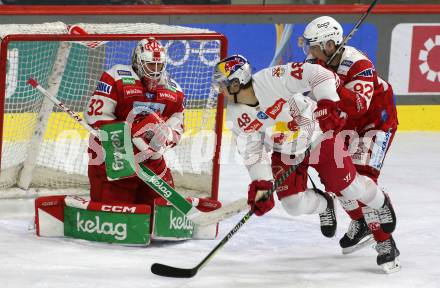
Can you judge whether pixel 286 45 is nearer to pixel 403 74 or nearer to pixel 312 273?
pixel 403 74

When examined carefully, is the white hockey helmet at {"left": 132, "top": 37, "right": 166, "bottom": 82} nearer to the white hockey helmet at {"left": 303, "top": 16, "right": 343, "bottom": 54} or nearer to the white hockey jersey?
the white hockey jersey

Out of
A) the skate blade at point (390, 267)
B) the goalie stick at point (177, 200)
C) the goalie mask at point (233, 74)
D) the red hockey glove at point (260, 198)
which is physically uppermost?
the goalie mask at point (233, 74)

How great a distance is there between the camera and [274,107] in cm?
480

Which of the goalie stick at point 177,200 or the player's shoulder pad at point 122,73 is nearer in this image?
the goalie stick at point 177,200

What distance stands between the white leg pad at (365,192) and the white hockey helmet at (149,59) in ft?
3.50

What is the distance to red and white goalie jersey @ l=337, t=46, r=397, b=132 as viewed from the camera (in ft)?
16.3

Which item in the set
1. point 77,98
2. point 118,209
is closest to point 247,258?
point 118,209

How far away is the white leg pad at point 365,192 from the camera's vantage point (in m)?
4.86

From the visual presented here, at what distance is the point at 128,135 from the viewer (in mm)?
5285

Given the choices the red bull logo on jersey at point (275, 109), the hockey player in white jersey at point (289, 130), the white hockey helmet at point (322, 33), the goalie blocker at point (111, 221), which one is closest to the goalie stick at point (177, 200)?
the goalie blocker at point (111, 221)

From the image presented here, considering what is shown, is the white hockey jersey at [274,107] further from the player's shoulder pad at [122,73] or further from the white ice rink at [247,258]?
the player's shoulder pad at [122,73]

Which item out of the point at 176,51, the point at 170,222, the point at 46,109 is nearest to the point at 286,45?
the point at 176,51

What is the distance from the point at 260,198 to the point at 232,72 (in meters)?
0.54

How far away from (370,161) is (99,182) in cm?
132
